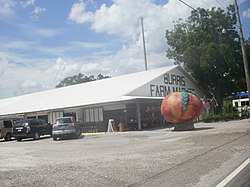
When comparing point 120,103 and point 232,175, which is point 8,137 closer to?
point 120,103

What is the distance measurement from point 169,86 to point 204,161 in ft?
90.5

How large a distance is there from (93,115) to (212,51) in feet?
51.1

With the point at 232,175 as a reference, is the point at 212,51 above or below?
above

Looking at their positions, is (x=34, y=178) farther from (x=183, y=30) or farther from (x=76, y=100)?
(x=183, y=30)

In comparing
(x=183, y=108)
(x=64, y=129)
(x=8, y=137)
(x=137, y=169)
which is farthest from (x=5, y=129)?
(x=137, y=169)

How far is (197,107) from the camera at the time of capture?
76.6 feet

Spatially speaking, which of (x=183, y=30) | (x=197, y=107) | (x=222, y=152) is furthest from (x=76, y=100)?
(x=222, y=152)

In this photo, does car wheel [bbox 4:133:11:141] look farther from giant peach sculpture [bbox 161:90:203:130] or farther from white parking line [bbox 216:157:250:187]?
white parking line [bbox 216:157:250:187]

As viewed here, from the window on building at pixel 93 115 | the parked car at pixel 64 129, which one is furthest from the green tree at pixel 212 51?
the parked car at pixel 64 129

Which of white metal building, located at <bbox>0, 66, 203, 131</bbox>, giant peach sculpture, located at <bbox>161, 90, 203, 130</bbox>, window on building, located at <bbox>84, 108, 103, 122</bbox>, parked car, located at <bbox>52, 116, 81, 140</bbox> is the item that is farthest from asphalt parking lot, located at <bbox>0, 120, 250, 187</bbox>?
window on building, located at <bbox>84, 108, 103, 122</bbox>

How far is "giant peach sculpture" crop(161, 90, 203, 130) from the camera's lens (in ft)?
75.9

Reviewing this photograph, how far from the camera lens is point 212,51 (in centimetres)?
3872

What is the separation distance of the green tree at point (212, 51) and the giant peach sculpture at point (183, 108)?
55.1ft

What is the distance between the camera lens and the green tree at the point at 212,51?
129 feet
